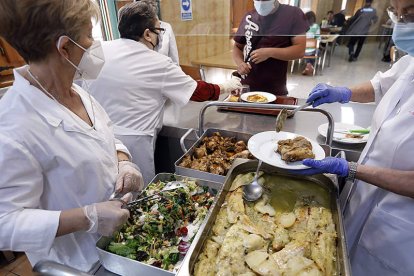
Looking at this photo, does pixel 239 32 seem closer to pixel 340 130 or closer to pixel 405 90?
pixel 340 130

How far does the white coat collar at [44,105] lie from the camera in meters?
0.98

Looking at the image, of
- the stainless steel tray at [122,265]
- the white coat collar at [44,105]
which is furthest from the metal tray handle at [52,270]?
the white coat collar at [44,105]

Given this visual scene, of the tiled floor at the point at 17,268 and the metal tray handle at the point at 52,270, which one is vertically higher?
the metal tray handle at the point at 52,270

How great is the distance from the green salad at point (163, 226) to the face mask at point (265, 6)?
1904 millimetres

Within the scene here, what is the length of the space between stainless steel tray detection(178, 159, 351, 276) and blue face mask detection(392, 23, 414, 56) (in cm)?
Result: 68

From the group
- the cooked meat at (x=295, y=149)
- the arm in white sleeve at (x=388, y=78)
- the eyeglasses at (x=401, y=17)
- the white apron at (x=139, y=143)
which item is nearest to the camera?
the eyeglasses at (x=401, y=17)

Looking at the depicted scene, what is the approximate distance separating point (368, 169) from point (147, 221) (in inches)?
40.3

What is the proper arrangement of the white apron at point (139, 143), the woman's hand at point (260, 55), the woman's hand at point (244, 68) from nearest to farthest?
1. the white apron at point (139, 143)
2. the woman's hand at point (260, 55)
3. the woman's hand at point (244, 68)

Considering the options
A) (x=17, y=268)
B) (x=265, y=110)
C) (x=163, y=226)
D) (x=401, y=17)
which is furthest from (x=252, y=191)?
(x=17, y=268)

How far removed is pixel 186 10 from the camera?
2.75 meters

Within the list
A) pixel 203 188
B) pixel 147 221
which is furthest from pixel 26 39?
pixel 203 188

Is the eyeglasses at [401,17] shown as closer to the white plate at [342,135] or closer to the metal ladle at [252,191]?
the white plate at [342,135]

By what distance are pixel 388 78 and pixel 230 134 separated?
107 cm

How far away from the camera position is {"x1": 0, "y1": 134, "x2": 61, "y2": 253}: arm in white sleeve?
0.88 m
